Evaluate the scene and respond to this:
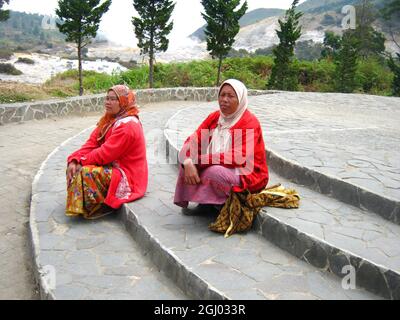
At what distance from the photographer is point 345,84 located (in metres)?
17.3

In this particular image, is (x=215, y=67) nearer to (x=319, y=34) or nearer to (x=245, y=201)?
(x=245, y=201)

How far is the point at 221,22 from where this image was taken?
612 inches

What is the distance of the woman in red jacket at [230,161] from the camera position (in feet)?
11.4

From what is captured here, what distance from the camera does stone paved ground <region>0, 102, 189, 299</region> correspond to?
3.42 metres

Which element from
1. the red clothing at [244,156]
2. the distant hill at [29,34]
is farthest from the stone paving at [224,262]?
the distant hill at [29,34]

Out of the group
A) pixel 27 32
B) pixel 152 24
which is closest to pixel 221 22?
pixel 152 24

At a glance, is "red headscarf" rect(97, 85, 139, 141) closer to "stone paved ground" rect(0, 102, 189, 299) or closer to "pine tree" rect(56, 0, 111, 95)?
"stone paved ground" rect(0, 102, 189, 299)

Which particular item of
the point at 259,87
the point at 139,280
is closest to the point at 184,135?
the point at 139,280

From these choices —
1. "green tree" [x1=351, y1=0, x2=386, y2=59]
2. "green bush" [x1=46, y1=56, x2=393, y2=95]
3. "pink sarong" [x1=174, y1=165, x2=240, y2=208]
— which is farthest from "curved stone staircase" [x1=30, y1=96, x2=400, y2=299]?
"green tree" [x1=351, y1=0, x2=386, y2=59]

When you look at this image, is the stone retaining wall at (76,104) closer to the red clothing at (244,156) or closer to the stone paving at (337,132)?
the stone paving at (337,132)

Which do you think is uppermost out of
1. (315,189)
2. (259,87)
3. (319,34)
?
(319,34)

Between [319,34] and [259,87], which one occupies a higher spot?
[319,34]

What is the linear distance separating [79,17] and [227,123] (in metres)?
10.3

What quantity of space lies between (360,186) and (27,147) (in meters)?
5.54
